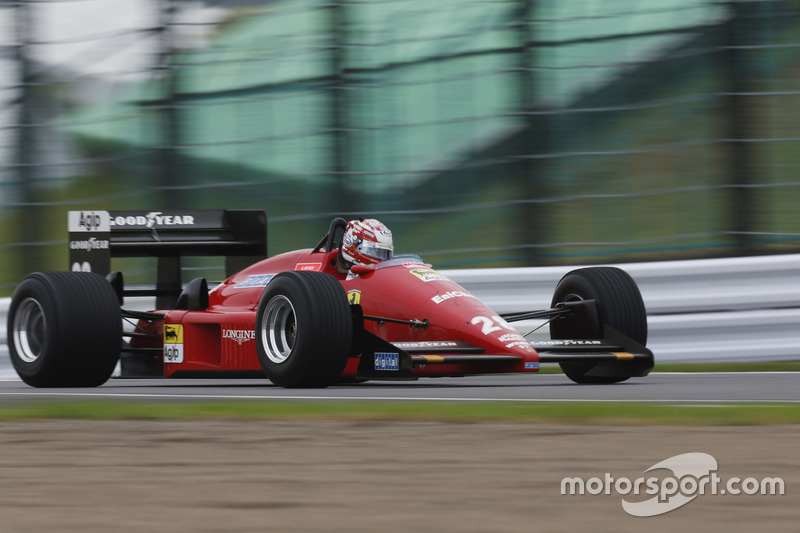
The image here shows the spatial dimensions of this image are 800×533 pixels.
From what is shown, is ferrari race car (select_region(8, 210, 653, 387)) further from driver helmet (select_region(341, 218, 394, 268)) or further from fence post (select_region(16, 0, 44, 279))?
fence post (select_region(16, 0, 44, 279))

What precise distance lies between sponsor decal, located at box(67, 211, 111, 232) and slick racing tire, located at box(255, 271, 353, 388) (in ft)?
7.99

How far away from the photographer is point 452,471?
403 cm

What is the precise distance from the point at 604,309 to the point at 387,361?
1.61 m

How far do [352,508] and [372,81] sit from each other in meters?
6.78

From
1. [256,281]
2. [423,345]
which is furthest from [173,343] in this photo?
[423,345]

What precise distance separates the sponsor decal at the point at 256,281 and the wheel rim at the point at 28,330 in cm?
130

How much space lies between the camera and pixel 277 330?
7.56 m

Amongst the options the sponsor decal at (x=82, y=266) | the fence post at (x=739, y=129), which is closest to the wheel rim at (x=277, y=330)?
the sponsor decal at (x=82, y=266)

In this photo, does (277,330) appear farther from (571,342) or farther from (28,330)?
(28,330)

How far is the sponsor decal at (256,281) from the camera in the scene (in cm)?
856

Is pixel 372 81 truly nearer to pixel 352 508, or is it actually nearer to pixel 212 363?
pixel 212 363

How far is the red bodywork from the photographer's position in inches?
283

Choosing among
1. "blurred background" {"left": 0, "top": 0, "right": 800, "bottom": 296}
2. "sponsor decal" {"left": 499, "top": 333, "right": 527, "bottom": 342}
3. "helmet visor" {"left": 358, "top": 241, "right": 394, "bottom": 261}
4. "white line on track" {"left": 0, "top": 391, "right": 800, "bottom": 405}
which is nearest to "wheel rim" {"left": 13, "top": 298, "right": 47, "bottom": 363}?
"white line on track" {"left": 0, "top": 391, "right": 800, "bottom": 405}

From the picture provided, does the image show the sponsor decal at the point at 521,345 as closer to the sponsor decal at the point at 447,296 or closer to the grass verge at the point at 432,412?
the sponsor decal at the point at 447,296
